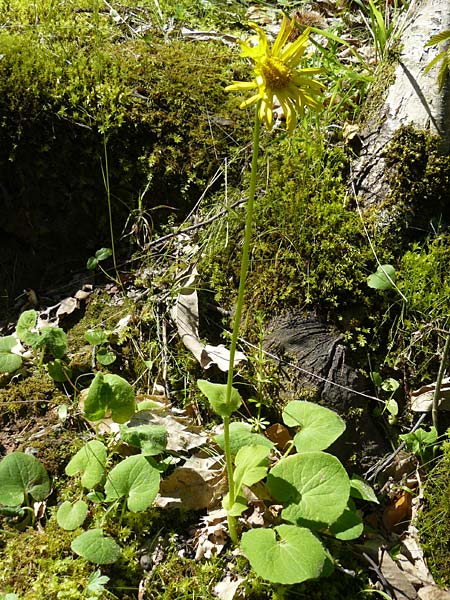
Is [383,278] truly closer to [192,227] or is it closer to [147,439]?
[192,227]

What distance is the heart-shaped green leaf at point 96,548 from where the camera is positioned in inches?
73.1

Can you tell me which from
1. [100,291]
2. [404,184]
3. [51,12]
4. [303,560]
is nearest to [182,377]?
[100,291]

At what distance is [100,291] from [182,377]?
640 millimetres

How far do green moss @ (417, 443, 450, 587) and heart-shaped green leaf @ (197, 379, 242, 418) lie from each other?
848 millimetres

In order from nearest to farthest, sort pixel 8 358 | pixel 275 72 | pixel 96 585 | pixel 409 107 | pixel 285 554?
pixel 275 72 < pixel 285 554 < pixel 96 585 < pixel 8 358 < pixel 409 107

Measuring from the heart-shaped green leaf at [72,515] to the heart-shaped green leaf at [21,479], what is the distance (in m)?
0.15

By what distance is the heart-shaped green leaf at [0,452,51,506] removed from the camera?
81.6 inches

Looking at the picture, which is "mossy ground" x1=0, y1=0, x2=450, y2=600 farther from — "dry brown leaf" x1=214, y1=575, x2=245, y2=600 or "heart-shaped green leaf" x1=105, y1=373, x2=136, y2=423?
"heart-shaped green leaf" x1=105, y1=373, x2=136, y2=423

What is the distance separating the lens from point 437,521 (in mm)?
2160

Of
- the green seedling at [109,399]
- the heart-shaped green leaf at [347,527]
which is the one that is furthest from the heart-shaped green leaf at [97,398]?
the heart-shaped green leaf at [347,527]

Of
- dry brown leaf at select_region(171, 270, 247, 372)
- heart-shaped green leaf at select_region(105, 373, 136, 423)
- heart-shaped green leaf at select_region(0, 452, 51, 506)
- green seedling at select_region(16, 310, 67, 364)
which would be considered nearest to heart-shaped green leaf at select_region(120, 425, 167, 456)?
heart-shaped green leaf at select_region(105, 373, 136, 423)

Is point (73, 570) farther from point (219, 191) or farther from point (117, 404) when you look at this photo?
point (219, 191)

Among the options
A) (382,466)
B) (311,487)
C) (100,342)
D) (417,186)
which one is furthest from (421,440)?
(100,342)

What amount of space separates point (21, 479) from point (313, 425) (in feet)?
3.40
